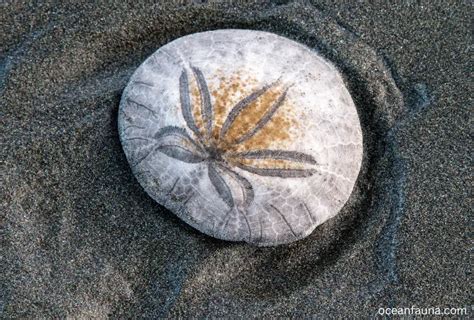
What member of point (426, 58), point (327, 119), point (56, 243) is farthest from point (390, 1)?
point (56, 243)

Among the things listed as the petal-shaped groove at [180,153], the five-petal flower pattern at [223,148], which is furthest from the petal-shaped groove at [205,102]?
the petal-shaped groove at [180,153]

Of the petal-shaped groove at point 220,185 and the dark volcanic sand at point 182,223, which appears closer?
the petal-shaped groove at point 220,185

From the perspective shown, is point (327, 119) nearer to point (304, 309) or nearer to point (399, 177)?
point (399, 177)

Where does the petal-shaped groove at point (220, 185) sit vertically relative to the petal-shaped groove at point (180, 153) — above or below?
below

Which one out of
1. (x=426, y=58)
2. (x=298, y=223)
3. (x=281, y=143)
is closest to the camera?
(x=281, y=143)

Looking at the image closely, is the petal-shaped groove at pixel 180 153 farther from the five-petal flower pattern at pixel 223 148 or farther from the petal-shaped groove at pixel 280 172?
the petal-shaped groove at pixel 280 172

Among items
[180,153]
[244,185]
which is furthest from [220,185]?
[180,153]

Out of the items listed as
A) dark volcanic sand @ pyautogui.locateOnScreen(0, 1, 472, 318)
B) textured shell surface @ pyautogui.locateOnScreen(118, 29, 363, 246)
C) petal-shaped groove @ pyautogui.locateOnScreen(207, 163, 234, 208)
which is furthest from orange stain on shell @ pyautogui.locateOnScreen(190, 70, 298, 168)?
dark volcanic sand @ pyautogui.locateOnScreen(0, 1, 472, 318)

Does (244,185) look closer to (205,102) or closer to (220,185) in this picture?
(220,185)
